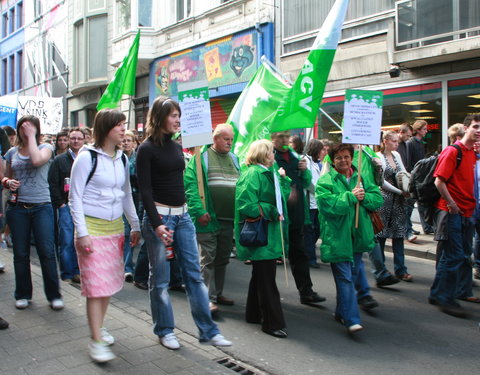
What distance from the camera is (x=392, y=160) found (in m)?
7.09

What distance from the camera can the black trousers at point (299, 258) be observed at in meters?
5.66

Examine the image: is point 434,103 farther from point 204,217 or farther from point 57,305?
point 57,305

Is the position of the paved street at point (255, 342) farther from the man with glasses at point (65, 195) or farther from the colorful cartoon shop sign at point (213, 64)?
the colorful cartoon shop sign at point (213, 64)

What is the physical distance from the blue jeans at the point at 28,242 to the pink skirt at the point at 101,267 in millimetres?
1436

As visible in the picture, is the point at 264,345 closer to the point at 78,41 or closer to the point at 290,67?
the point at 290,67

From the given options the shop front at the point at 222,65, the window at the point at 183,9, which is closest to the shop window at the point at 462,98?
the shop front at the point at 222,65

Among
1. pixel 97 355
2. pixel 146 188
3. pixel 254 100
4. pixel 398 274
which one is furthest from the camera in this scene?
pixel 254 100

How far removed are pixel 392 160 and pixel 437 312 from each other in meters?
2.32

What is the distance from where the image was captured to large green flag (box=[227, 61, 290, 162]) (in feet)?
23.1

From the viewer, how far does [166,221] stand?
4.13m

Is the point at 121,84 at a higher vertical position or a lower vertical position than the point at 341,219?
higher

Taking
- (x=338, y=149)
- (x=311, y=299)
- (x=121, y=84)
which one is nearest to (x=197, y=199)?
(x=338, y=149)

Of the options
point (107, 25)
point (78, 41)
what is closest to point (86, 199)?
point (107, 25)

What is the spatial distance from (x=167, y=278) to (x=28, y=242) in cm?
180
